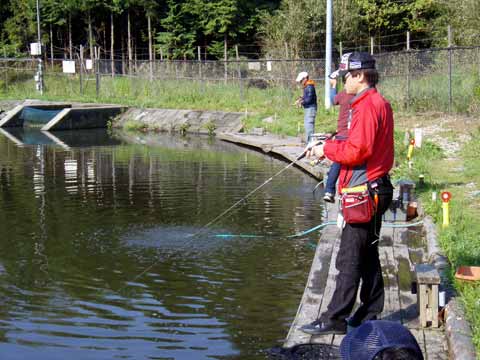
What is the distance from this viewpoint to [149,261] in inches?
389

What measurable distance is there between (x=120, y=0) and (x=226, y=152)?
32434mm

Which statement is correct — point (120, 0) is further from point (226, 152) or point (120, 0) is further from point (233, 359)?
point (233, 359)

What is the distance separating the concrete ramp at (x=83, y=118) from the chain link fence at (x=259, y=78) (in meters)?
2.36

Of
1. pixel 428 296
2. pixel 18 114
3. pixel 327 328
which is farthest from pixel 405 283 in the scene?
pixel 18 114

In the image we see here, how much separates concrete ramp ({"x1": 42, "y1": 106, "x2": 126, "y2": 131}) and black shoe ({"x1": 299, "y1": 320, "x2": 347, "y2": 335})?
1051 inches

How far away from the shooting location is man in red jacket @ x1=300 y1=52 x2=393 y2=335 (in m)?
5.89

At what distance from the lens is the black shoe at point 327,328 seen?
6.38 m

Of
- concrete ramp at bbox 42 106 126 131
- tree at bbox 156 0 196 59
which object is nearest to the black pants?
concrete ramp at bbox 42 106 126 131

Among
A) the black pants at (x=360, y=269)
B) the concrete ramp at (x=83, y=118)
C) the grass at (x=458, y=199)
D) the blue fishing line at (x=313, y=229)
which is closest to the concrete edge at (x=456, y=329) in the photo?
the grass at (x=458, y=199)

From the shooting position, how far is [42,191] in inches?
610

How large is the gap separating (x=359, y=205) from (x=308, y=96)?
12431 mm

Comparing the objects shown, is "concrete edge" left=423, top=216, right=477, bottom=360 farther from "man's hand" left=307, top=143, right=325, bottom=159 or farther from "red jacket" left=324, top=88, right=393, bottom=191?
"man's hand" left=307, top=143, right=325, bottom=159

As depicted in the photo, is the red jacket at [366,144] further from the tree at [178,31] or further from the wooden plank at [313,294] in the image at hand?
the tree at [178,31]

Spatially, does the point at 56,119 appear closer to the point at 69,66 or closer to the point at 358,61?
the point at 69,66
